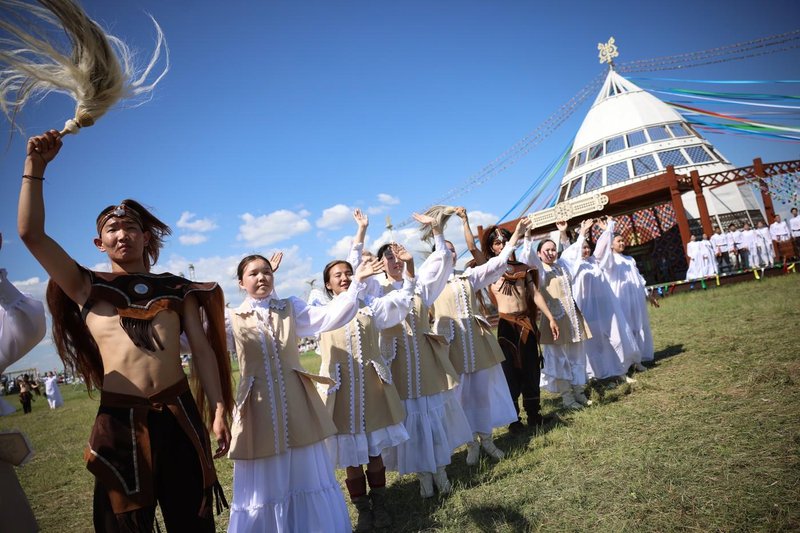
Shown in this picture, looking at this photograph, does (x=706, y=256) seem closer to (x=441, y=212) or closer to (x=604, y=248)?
(x=604, y=248)

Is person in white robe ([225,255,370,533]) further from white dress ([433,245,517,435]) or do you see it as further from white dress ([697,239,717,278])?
white dress ([697,239,717,278])

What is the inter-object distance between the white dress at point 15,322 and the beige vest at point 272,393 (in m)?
1.05

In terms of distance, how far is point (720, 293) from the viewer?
43.0 feet

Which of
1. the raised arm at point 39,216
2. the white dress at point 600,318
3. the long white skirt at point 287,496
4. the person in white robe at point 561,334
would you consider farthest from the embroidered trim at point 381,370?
the white dress at point 600,318

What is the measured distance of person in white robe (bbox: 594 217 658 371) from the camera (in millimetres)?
7266

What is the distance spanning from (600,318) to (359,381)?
14.6 ft

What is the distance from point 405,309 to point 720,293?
12.7 m

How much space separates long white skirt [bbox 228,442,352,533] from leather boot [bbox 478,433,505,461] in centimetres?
201

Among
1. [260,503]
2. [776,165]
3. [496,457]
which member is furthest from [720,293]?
[260,503]

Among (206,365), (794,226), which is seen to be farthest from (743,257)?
(206,365)

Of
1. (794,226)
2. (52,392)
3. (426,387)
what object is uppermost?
(794,226)

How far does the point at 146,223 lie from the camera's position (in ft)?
8.96

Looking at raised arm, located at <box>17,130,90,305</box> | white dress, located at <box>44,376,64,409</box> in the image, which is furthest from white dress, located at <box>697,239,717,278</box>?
white dress, located at <box>44,376,64,409</box>

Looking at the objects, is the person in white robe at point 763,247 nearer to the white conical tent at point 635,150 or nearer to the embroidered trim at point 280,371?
the white conical tent at point 635,150
